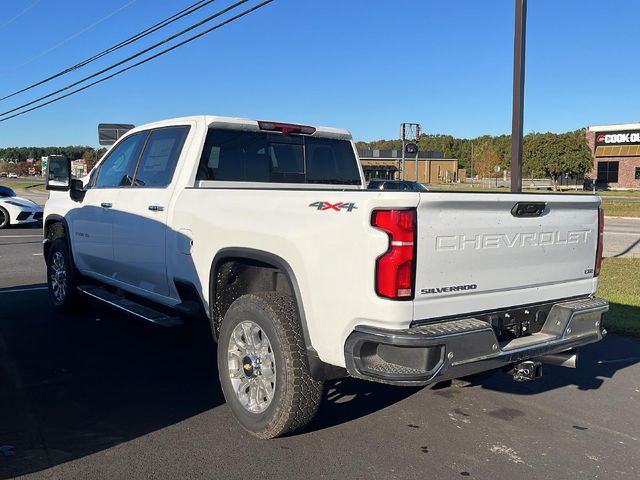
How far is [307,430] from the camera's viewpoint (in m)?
4.10

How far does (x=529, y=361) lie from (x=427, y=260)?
1.21 meters

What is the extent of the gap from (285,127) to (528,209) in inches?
107

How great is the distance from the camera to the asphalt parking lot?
3609 mm

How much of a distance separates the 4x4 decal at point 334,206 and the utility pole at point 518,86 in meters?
6.91

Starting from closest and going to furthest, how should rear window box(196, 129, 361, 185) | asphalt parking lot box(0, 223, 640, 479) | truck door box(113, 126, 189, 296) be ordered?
asphalt parking lot box(0, 223, 640, 479) < truck door box(113, 126, 189, 296) < rear window box(196, 129, 361, 185)

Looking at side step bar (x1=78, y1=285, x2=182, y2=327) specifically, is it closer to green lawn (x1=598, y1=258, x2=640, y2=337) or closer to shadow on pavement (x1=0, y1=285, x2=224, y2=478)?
shadow on pavement (x1=0, y1=285, x2=224, y2=478)

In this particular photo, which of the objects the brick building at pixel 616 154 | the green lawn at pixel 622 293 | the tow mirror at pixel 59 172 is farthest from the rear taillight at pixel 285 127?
the brick building at pixel 616 154

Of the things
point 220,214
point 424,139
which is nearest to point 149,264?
point 220,214

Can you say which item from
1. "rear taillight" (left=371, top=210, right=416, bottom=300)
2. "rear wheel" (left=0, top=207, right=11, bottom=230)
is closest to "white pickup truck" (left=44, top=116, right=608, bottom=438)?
"rear taillight" (left=371, top=210, right=416, bottom=300)

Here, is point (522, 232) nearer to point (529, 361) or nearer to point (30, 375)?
point (529, 361)

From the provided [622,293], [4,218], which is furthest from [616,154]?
[622,293]

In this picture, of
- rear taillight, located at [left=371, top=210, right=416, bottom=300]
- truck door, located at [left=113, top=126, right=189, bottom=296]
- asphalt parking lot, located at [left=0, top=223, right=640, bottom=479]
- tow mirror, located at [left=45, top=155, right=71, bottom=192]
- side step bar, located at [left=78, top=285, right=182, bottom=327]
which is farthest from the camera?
tow mirror, located at [left=45, top=155, right=71, bottom=192]

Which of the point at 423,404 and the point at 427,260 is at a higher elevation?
the point at 427,260

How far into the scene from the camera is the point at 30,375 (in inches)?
202
